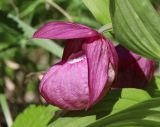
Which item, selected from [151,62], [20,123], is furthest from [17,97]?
[151,62]

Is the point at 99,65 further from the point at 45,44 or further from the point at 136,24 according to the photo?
the point at 45,44

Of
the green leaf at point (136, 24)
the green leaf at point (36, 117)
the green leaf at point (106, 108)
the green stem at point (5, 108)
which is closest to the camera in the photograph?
the green leaf at point (136, 24)

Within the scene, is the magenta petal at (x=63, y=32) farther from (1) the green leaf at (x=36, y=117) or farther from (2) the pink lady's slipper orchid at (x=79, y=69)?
(1) the green leaf at (x=36, y=117)

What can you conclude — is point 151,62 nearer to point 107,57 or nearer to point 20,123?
point 107,57

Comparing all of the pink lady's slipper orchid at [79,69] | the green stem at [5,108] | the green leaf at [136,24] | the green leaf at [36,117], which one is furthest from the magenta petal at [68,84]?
the green stem at [5,108]

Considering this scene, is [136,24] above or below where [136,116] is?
above

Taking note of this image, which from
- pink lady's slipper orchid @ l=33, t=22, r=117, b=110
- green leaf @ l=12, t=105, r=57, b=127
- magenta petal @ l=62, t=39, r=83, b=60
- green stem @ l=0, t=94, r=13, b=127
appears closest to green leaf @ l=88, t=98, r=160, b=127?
pink lady's slipper orchid @ l=33, t=22, r=117, b=110

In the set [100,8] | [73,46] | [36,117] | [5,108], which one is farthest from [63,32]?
[5,108]
